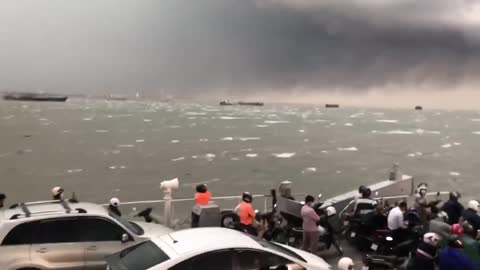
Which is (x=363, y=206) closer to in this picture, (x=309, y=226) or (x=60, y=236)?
(x=309, y=226)

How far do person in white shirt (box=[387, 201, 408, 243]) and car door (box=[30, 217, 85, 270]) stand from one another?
5.80 meters

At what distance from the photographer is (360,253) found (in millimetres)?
11312

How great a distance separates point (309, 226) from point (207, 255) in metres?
4.49

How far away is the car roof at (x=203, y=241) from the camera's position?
6395 millimetres

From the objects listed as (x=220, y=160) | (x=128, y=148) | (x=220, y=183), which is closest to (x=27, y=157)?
(x=128, y=148)

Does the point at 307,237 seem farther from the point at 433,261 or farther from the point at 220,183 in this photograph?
the point at 220,183

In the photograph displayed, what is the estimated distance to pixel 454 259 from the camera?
262 inches

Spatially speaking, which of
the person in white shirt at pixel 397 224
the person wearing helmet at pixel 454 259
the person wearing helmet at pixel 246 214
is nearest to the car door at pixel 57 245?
the person wearing helmet at pixel 246 214

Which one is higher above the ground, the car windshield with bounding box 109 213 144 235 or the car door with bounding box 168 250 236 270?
the car door with bounding box 168 250 236 270

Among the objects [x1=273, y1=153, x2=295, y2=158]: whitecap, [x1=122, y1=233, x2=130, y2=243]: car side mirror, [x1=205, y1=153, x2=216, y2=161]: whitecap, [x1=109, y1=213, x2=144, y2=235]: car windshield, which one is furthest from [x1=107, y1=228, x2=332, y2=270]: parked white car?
[x1=273, y1=153, x2=295, y2=158]: whitecap

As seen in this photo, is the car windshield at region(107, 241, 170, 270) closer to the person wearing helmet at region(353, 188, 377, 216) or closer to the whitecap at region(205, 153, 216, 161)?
the person wearing helmet at region(353, 188, 377, 216)

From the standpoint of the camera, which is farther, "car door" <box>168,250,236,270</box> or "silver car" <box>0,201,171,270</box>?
"silver car" <box>0,201,171,270</box>

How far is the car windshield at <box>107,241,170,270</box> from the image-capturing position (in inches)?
248

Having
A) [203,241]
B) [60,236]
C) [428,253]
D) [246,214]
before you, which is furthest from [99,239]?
[428,253]
